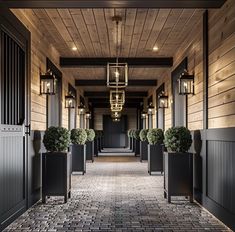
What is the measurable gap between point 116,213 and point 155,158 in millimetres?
5120

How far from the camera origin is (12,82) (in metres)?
5.57

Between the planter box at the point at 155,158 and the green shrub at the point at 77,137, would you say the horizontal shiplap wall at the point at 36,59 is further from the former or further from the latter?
the planter box at the point at 155,158

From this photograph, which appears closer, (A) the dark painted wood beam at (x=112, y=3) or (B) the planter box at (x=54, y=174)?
(A) the dark painted wood beam at (x=112, y=3)

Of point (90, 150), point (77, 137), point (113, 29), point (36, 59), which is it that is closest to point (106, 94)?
point (90, 150)

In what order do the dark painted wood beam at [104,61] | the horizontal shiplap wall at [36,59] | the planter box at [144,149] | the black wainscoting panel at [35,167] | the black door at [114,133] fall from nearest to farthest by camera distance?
1. the black wainscoting panel at [35,167]
2. the horizontal shiplap wall at [36,59]
3. the dark painted wood beam at [104,61]
4. the planter box at [144,149]
5. the black door at [114,133]

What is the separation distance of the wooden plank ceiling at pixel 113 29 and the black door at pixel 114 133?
1986 centimetres

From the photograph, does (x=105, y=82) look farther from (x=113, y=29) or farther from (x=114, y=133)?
(x=114, y=133)

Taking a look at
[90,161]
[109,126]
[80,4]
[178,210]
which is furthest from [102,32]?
[109,126]

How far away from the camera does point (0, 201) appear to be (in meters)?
4.65

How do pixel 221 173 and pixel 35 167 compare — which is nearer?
pixel 221 173

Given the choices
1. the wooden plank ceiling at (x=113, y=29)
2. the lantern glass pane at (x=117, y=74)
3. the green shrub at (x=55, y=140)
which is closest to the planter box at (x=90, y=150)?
the lantern glass pane at (x=117, y=74)

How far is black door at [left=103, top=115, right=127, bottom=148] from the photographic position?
97.5ft

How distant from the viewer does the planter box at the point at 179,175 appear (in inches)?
254

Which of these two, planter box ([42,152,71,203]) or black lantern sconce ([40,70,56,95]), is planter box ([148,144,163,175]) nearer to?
black lantern sconce ([40,70,56,95])
